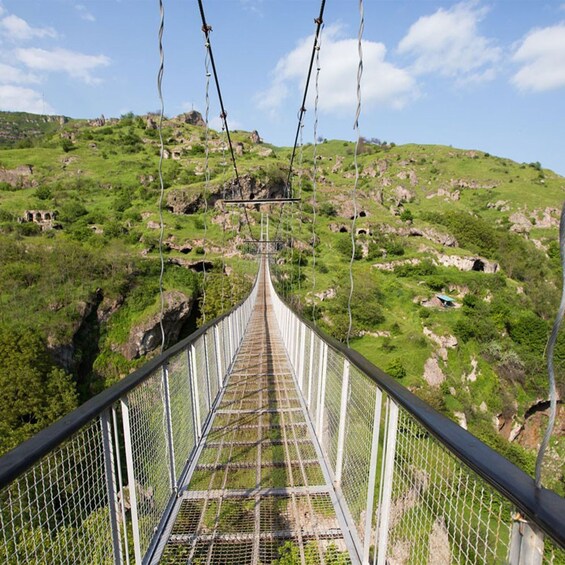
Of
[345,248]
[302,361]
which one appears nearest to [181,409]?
[302,361]

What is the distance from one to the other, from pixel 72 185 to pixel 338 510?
179ft

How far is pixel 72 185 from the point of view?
4847cm

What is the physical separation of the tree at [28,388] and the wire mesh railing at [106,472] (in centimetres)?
1834

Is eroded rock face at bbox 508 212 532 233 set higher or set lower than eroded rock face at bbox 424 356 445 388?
higher

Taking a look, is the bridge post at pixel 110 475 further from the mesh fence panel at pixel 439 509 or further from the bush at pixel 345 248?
the bush at pixel 345 248

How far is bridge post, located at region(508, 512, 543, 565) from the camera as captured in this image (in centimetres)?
70

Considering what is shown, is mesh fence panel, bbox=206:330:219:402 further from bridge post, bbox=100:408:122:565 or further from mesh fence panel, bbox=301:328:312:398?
bridge post, bbox=100:408:122:565

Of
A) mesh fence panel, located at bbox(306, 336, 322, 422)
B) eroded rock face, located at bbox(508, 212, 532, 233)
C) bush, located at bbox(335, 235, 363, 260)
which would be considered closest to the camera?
mesh fence panel, located at bbox(306, 336, 322, 422)

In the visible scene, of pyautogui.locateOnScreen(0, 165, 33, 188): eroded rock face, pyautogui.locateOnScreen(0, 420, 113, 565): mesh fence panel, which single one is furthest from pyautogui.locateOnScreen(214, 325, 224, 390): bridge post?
pyautogui.locateOnScreen(0, 165, 33, 188): eroded rock face

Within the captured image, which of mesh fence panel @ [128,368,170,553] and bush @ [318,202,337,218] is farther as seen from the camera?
bush @ [318,202,337,218]

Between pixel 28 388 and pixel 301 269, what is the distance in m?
22.7

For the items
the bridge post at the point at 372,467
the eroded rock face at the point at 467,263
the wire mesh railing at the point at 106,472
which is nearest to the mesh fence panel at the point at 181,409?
the wire mesh railing at the point at 106,472

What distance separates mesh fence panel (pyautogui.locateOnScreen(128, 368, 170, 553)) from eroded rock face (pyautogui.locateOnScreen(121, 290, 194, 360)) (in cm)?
2334

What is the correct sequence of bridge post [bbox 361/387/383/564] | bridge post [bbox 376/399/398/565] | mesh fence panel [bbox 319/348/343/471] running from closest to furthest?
bridge post [bbox 376/399/398/565] → bridge post [bbox 361/387/383/564] → mesh fence panel [bbox 319/348/343/471]
